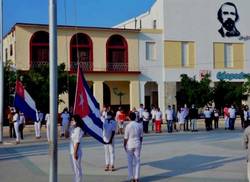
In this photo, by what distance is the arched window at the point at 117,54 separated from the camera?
49.5 metres

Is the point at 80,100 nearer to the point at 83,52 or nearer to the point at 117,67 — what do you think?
the point at 83,52

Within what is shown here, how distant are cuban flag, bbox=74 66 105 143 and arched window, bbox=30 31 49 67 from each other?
35140mm

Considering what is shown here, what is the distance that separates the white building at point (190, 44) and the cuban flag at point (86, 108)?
38231mm

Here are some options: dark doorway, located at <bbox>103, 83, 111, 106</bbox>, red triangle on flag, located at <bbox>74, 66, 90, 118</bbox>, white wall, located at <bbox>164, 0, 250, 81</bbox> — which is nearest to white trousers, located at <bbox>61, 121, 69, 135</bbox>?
red triangle on flag, located at <bbox>74, 66, 90, 118</bbox>

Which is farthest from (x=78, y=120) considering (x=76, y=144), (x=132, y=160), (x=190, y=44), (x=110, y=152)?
(x=190, y=44)

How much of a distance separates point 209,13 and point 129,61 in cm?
1013

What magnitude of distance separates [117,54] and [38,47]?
7763mm

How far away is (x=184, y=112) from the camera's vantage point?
31.5 meters

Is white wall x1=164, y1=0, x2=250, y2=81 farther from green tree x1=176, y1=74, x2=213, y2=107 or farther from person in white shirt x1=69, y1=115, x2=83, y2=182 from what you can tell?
person in white shirt x1=69, y1=115, x2=83, y2=182

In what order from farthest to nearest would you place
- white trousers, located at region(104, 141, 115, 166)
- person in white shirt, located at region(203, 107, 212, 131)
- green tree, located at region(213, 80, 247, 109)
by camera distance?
green tree, located at region(213, 80, 247, 109), person in white shirt, located at region(203, 107, 212, 131), white trousers, located at region(104, 141, 115, 166)

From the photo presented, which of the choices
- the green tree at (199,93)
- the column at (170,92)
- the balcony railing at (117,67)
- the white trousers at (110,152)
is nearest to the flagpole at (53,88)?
the white trousers at (110,152)

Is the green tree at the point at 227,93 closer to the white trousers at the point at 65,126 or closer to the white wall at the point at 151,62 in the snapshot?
the white wall at the point at 151,62

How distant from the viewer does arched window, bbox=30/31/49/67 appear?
4662 centimetres

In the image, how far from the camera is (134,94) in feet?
164
